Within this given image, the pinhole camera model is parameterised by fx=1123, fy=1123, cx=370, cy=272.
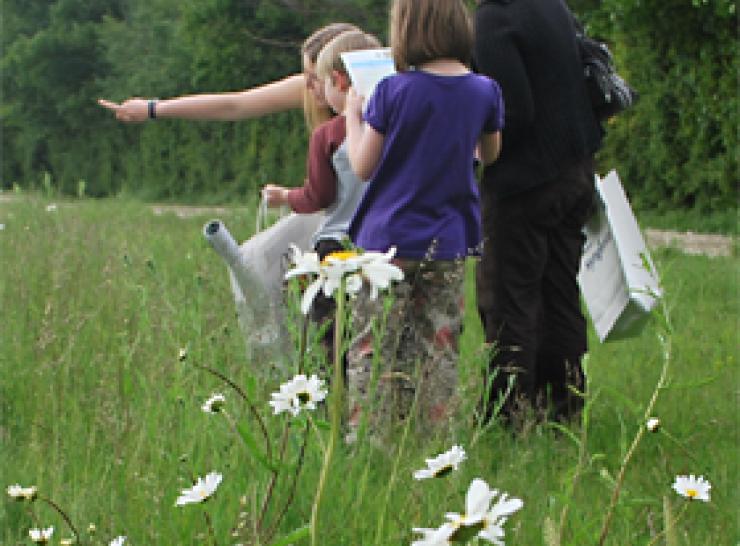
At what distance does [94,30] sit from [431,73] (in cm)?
3456

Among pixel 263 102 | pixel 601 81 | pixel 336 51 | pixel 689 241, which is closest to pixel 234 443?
pixel 336 51

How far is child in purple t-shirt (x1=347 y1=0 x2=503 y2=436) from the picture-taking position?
3297 mm

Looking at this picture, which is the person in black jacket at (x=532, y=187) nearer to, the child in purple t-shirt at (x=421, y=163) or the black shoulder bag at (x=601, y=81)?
the black shoulder bag at (x=601, y=81)

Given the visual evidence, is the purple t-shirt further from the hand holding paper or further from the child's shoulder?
the child's shoulder

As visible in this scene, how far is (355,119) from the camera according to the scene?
11.3 feet

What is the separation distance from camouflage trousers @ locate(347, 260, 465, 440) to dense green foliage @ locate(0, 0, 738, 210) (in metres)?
4.13

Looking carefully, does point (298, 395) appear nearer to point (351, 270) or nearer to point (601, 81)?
point (351, 270)

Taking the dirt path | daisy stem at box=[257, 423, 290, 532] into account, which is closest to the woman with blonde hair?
daisy stem at box=[257, 423, 290, 532]

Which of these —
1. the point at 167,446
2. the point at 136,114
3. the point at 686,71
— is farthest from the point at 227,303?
the point at 686,71

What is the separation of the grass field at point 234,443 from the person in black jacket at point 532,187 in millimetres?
244

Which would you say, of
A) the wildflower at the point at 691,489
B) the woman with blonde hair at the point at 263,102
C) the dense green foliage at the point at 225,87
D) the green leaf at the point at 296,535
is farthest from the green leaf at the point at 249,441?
the dense green foliage at the point at 225,87

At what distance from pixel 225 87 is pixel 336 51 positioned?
26.4m

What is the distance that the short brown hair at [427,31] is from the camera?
3.30m

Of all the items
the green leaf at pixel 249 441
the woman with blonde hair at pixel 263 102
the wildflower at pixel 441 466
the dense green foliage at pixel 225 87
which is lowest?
the dense green foliage at pixel 225 87
